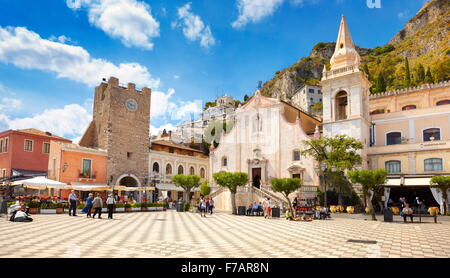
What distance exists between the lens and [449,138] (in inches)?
1312

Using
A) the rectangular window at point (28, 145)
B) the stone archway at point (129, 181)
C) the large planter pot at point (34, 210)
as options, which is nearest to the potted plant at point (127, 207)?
the large planter pot at point (34, 210)

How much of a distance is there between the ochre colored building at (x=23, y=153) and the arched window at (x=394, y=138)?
125 ft

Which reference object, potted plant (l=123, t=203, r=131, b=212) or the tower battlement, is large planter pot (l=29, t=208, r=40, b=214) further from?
the tower battlement

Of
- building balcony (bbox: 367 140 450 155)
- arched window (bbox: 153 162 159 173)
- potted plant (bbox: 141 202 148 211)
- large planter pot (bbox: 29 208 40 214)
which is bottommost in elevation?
potted plant (bbox: 141 202 148 211)

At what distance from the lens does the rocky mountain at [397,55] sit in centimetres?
7669

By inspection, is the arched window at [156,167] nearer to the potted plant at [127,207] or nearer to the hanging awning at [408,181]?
the potted plant at [127,207]

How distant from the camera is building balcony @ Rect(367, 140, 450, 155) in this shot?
31816mm

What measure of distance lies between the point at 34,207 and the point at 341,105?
105 feet

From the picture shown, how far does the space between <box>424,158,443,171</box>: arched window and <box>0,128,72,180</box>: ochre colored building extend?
129 ft

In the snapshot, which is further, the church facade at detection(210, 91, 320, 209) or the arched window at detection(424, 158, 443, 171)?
the church facade at detection(210, 91, 320, 209)

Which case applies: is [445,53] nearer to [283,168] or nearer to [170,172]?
[283,168]

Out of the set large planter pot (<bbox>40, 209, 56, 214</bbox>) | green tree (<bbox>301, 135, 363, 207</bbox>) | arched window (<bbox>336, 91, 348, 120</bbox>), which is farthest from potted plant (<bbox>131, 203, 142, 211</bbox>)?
arched window (<bbox>336, 91, 348, 120</bbox>)

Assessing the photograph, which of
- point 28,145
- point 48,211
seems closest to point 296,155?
point 48,211

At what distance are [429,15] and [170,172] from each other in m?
94.7
